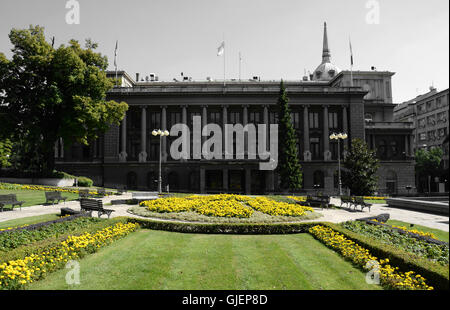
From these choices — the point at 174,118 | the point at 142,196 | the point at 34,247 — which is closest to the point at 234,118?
the point at 174,118

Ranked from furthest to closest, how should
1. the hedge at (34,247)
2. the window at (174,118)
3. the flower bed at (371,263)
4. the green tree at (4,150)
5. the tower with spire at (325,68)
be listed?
the tower with spire at (325,68), the window at (174,118), the green tree at (4,150), the hedge at (34,247), the flower bed at (371,263)

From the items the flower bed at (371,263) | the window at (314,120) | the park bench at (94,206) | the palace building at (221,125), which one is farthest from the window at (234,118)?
the flower bed at (371,263)

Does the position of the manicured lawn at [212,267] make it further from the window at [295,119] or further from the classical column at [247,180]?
the window at [295,119]

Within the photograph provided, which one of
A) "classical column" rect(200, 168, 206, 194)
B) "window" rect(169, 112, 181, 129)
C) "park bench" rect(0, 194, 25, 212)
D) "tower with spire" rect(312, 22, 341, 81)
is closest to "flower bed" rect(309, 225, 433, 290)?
"park bench" rect(0, 194, 25, 212)

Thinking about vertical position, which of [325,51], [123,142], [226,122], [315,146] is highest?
[325,51]

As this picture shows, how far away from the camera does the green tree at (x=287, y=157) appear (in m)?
40.1

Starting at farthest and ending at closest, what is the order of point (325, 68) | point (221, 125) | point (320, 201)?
point (325, 68) < point (221, 125) < point (320, 201)

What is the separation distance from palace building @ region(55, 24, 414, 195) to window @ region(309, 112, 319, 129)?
0.20 m

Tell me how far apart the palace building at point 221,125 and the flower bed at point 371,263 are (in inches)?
1392

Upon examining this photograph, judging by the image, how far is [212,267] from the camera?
331 inches

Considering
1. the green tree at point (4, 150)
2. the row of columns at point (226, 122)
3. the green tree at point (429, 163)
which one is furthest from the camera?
the green tree at point (429, 163)

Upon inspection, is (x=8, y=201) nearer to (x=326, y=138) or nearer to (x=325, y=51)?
(x=326, y=138)

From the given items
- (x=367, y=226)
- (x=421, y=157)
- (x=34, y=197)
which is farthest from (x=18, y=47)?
(x=421, y=157)

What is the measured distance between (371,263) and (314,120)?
4803 centimetres
